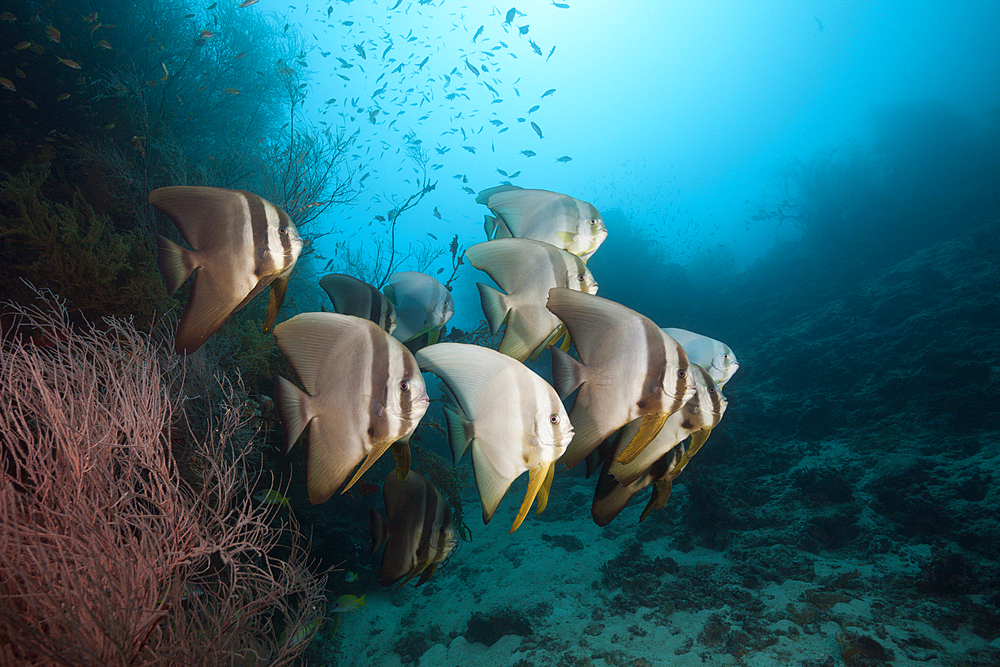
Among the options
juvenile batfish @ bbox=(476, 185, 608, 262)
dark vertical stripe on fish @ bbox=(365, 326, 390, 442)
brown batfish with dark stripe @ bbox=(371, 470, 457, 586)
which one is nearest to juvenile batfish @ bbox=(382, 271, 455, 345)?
juvenile batfish @ bbox=(476, 185, 608, 262)

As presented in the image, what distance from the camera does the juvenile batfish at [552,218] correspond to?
6.72ft

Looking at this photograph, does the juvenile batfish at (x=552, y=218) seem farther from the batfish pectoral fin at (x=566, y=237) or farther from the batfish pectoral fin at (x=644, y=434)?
the batfish pectoral fin at (x=644, y=434)

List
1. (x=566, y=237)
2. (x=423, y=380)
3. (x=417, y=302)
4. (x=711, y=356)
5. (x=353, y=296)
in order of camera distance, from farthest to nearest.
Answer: (x=417, y=302), (x=353, y=296), (x=566, y=237), (x=711, y=356), (x=423, y=380)

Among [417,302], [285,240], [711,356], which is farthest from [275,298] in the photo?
[711,356]

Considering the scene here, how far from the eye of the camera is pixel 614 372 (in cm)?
131

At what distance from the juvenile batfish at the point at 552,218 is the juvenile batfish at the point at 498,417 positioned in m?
0.96

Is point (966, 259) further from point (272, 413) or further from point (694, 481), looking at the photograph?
point (272, 413)

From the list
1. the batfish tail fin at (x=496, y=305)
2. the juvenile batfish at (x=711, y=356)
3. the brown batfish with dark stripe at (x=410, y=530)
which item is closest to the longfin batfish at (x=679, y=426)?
the juvenile batfish at (x=711, y=356)

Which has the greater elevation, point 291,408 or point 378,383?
point 378,383

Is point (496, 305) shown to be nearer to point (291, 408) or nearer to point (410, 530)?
point (291, 408)

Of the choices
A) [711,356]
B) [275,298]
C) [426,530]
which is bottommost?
[426,530]

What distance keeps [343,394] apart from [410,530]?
1.74m

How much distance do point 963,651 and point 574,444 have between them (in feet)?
16.2

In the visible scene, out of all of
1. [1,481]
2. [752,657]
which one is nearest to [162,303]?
[1,481]
